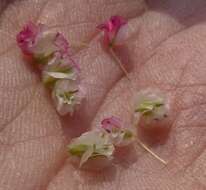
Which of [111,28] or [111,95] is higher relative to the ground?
[111,28]

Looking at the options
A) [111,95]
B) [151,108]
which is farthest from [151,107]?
[111,95]

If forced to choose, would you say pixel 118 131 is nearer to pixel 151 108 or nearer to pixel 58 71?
pixel 151 108

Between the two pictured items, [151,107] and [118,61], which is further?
[118,61]

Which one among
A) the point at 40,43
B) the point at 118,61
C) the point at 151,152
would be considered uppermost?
the point at 40,43

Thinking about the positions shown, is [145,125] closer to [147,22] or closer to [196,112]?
[196,112]

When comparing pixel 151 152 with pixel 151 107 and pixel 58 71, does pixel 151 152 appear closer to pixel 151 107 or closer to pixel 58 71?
pixel 151 107

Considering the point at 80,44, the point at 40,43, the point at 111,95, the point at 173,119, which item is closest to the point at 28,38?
the point at 40,43
